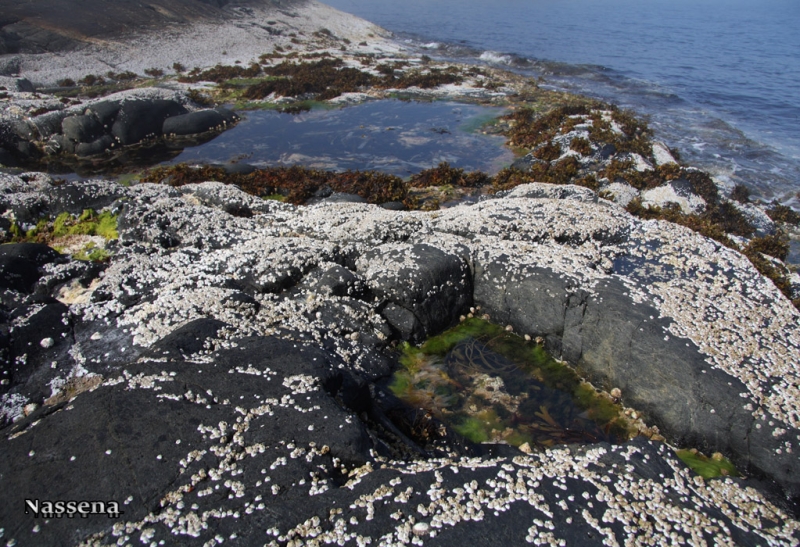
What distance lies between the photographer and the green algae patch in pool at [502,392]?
258 inches

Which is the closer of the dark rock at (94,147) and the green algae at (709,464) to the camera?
the green algae at (709,464)

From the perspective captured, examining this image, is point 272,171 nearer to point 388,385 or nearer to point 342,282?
point 342,282

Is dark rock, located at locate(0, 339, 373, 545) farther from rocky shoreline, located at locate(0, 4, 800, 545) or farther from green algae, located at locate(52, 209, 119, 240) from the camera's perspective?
green algae, located at locate(52, 209, 119, 240)

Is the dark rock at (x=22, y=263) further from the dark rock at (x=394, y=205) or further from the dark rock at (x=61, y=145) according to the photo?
the dark rock at (x=61, y=145)

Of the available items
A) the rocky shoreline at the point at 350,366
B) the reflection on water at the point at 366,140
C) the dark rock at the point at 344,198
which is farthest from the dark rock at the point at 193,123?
the dark rock at the point at 344,198

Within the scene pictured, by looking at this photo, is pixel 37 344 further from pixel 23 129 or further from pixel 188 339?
pixel 23 129

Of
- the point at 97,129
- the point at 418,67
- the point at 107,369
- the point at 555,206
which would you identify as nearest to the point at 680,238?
the point at 555,206

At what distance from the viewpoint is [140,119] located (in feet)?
66.6

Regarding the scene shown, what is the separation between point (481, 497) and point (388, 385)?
331 cm

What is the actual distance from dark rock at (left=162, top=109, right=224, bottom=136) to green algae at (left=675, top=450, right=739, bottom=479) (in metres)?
21.7

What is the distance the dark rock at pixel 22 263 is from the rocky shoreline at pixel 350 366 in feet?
0.12

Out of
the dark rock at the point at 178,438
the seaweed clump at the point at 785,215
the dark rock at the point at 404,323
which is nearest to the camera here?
the dark rock at the point at 178,438

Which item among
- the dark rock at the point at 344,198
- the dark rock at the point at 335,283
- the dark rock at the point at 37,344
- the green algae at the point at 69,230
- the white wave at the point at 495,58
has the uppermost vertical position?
the white wave at the point at 495,58

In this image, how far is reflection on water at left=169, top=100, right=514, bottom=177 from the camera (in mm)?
17828
